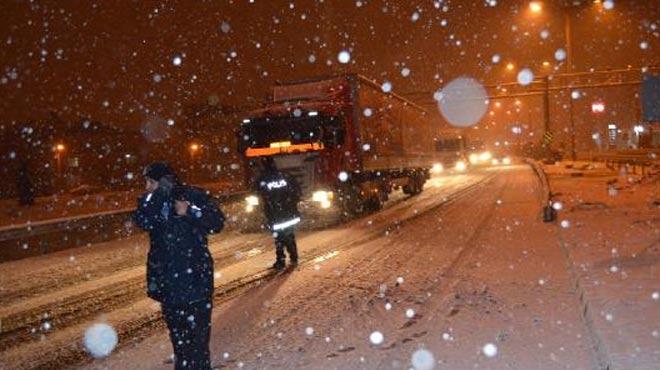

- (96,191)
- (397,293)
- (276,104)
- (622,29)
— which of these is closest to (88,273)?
(397,293)

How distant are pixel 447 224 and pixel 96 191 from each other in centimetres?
4286

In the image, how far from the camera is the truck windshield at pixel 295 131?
17.7 metres

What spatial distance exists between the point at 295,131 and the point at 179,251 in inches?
520

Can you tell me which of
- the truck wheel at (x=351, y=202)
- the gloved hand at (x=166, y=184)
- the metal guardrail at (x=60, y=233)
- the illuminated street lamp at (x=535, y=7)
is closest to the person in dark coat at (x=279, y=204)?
the gloved hand at (x=166, y=184)

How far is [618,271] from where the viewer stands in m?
8.25

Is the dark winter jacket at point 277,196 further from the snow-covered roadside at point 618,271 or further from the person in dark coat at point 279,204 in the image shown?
the snow-covered roadside at point 618,271

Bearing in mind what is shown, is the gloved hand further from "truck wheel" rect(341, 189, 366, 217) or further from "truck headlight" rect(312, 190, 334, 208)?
"truck wheel" rect(341, 189, 366, 217)

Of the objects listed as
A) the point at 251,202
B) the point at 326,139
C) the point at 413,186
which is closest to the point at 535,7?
the point at 413,186

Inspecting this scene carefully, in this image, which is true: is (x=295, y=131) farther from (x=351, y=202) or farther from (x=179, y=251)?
(x=179, y=251)

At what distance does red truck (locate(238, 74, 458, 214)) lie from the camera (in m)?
17.7

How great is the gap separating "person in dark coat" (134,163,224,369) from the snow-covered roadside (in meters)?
3.14

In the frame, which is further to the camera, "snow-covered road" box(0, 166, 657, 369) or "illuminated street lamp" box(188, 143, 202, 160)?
"illuminated street lamp" box(188, 143, 202, 160)

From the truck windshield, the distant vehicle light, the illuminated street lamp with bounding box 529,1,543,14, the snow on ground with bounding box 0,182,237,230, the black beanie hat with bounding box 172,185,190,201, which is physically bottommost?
the snow on ground with bounding box 0,182,237,230

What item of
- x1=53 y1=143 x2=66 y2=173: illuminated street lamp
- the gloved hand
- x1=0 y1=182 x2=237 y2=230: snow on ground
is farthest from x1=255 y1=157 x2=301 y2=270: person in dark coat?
x1=53 y1=143 x2=66 y2=173: illuminated street lamp
